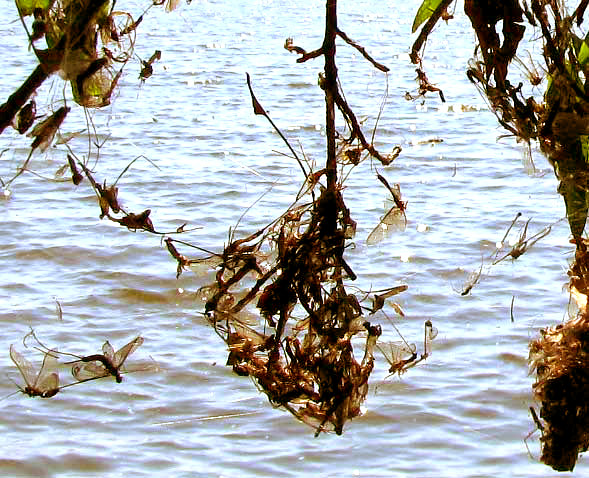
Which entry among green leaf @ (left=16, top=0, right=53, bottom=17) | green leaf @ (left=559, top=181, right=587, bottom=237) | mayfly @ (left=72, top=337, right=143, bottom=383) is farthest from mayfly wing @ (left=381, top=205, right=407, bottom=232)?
green leaf @ (left=16, top=0, right=53, bottom=17)

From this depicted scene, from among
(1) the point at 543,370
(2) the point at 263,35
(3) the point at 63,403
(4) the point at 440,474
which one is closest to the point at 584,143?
(1) the point at 543,370

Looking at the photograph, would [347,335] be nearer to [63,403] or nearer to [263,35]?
[63,403]

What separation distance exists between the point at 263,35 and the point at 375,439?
10.4 m

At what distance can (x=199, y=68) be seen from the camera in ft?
37.9

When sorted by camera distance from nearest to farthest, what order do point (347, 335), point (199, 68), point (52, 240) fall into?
1. point (347, 335)
2. point (52, 240)
3. point (199, 68)

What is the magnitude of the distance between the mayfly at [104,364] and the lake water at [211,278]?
0.35 feet

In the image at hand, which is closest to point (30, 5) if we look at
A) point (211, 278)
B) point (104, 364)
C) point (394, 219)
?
point (104, 364)

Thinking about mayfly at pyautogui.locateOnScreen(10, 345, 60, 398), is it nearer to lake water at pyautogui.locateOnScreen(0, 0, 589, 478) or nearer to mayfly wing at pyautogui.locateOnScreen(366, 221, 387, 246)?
lake water at pyautogui.locateOnScreen(0, 0, 589, 478)

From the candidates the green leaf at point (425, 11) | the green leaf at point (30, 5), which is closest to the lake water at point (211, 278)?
the green leaf at point (30, 5)

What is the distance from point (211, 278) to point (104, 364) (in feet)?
12.8

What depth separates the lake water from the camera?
4.14 metres

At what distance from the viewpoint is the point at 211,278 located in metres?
4.86

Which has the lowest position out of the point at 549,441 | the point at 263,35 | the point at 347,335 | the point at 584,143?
the point at 263,35

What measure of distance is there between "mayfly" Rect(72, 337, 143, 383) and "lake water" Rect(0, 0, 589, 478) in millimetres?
107
